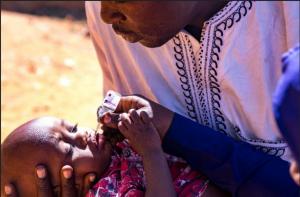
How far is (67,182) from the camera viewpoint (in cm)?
306

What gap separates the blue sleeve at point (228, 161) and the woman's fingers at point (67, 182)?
1.37 feet

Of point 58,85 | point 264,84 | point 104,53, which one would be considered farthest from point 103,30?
point 58,85

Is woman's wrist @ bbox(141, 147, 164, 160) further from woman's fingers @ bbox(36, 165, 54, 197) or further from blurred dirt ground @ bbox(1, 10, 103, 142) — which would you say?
blurred dirt ground @ bbox(1, 10, 103, 142)

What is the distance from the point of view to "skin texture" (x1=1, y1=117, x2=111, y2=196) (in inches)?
120

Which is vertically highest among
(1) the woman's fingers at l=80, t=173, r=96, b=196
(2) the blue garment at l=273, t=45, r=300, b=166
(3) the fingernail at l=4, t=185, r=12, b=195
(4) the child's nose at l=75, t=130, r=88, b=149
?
(2) the blue garment at l=273, t=45, r=300, b=166

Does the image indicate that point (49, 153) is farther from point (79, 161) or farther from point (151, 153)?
point (151, 153)

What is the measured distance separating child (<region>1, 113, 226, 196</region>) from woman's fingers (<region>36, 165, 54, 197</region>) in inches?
1.2

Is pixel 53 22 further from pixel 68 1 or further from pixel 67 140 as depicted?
pixel 67 140

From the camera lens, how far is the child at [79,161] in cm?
302

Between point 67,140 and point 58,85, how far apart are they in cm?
331

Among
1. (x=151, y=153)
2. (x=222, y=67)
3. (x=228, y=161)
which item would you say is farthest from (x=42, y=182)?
(x=222, y=67)

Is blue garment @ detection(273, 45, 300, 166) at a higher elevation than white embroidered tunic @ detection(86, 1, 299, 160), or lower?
higher

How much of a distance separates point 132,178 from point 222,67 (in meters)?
0.62

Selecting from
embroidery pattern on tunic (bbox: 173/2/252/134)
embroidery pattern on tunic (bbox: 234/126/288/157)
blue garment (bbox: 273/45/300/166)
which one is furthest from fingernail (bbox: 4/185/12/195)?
blue garment (bbox: 273/45/300/166)
